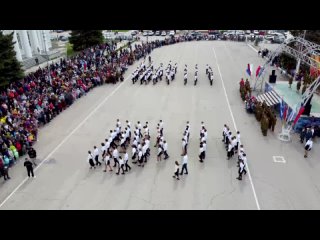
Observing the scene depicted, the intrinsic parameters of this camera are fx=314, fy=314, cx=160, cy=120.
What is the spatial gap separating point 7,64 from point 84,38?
1741 centimetres

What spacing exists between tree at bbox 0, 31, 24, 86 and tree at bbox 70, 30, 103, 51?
635 inches

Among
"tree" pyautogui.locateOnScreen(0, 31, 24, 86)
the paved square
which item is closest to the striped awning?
the paved square

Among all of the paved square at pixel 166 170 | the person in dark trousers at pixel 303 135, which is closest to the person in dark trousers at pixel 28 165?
the paved square at pixel 166 170

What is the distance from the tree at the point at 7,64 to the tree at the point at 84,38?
16.1 metres

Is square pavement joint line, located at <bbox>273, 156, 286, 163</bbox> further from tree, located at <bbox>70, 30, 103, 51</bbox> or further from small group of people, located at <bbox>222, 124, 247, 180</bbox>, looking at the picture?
tree, located at <bbox>70, 30, 103, 51</bbox>

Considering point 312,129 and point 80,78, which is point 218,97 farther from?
point 80,78

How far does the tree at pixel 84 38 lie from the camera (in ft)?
134

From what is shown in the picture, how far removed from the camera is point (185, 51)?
43.2 meters

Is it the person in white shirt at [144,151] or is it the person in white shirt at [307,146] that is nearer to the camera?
the person in white shirt at [144,151]

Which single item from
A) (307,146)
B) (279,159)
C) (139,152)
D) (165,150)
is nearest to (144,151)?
(139,152)

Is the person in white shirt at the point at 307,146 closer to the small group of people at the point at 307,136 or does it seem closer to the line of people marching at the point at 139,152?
the small group of people at the point at 307,136

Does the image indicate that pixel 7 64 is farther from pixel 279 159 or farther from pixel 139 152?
pixel 279 159
